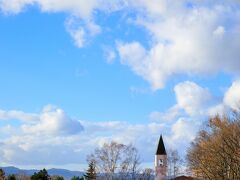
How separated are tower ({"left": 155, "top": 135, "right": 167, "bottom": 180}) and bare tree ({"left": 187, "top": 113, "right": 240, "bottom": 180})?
26.5 metres

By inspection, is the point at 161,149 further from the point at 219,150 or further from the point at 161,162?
the point at 219,150

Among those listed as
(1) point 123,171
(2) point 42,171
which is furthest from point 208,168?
(2) point 42,171

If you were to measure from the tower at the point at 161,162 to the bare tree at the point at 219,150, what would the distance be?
2652cm

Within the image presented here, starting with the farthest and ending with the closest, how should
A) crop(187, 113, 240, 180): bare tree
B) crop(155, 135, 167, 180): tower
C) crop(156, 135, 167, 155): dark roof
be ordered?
1. crop(156, 135, 167, 155): dark roof
2. crop(155, 135, 167, 180): tower
3. crop(187, 113, 240, 180): bare tree

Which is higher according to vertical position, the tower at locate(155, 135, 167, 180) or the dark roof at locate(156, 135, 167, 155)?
the dark roof at locate(156, 135, 167, 155)

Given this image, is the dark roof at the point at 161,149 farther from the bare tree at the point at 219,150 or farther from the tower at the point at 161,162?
the bare tree at the point at 219,150

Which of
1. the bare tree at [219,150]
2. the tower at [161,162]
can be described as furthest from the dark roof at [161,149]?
the bare tree at [219,150]

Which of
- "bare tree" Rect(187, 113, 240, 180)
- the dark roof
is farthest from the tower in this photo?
"bare tree" Rect(187, 113, 240, 180)

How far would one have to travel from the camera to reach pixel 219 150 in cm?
5853

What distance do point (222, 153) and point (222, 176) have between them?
2692 mm

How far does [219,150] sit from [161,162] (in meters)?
37.9

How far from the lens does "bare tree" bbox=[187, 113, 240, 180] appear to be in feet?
184

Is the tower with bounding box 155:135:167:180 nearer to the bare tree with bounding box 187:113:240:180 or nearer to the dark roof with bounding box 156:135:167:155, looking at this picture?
the dark roof with bounding box 156:135:167:155

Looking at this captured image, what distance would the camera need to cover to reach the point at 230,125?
57.8m
